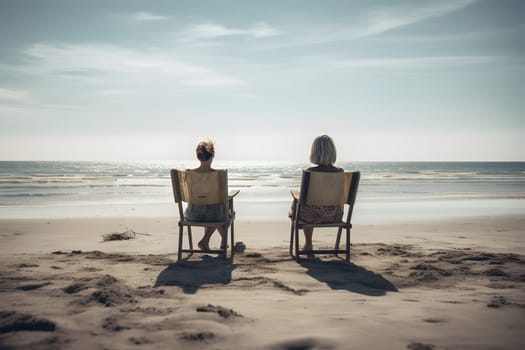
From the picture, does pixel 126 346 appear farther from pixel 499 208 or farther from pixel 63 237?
pixel 499 208

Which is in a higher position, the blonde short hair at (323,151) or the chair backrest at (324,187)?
the blonde short hair at (323,151)

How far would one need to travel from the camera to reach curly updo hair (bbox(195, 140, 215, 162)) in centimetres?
538

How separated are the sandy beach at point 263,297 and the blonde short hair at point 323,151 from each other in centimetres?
125

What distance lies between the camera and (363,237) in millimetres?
6934

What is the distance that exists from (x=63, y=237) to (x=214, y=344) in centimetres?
532

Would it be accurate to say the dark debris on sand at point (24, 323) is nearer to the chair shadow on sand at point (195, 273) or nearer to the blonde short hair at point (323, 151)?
the chair shadow on sand at point (195, 273)

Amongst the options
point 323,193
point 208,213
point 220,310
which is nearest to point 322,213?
point 323,193

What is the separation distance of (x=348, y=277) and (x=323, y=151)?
1694mm

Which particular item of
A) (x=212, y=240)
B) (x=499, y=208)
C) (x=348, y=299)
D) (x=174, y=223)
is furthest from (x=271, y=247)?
(x=499, y=208)

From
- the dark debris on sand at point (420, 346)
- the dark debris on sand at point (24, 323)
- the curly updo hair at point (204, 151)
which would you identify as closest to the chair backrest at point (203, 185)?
the curly updo hair at point (204, 151)

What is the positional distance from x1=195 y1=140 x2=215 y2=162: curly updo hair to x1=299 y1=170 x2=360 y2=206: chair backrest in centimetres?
131

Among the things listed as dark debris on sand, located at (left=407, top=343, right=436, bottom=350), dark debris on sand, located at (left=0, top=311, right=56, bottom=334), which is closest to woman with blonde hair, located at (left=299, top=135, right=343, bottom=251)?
dark debris on sand, located at (left=407, top=343, right=436, bottom=350)

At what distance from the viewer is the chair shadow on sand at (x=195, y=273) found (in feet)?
12.7

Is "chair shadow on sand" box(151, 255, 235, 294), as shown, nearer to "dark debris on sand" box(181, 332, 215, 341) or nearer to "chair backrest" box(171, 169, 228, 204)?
"chair backrest" box(171, 169, 228, 204)
